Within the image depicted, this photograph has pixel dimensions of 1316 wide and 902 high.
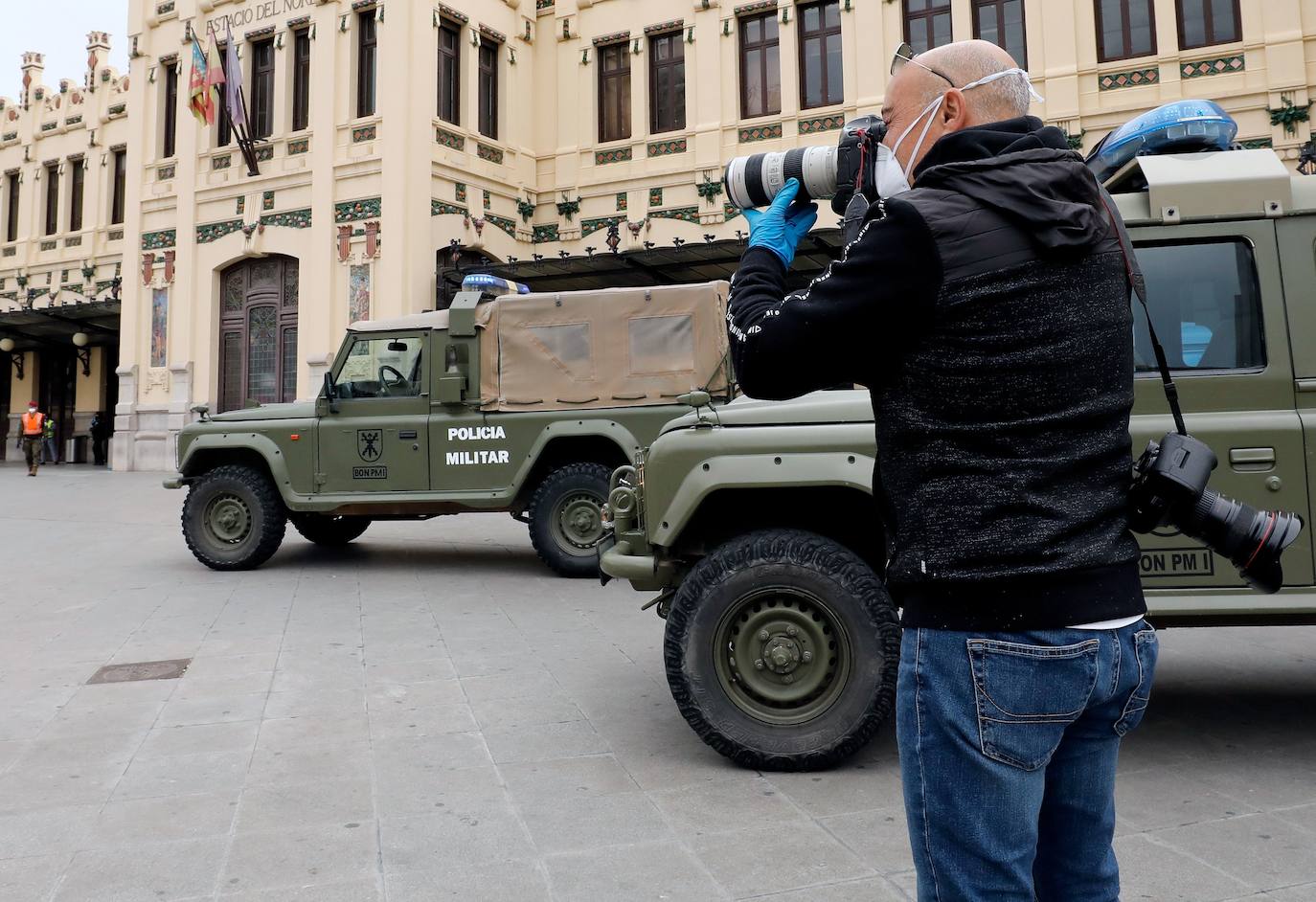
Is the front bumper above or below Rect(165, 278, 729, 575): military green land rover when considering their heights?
below

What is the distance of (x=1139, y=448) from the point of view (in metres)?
3.63

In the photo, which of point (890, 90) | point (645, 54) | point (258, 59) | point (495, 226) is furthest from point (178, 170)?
point (890, 90)

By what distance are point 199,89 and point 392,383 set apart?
16521mm

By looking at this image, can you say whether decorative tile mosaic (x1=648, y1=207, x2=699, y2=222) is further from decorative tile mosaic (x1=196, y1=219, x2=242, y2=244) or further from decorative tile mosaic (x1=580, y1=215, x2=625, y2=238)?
decorative tile mosaic (x1=196, y1=219, x2=242, y2=244)

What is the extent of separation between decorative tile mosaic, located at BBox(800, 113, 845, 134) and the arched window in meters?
11.5

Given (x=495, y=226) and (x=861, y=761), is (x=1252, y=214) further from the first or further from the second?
(x=495, y=226)

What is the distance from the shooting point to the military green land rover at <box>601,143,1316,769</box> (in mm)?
3594

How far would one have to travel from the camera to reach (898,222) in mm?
1446

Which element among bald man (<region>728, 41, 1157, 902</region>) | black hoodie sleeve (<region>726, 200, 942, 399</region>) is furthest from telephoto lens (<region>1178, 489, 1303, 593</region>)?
black hoodie sleeve (<region>726, 200, 942, 399</region>)

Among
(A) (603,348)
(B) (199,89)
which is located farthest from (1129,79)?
(B) (199,89)

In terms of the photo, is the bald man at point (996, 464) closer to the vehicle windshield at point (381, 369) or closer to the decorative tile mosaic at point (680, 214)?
the vehicle windshield at point (381, 369)

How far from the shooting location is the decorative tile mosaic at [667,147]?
68.5ft

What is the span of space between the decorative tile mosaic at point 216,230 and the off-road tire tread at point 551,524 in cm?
1676

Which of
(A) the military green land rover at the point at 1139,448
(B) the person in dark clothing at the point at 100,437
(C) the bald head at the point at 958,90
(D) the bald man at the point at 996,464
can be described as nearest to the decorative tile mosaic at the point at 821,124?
(A) the military green land rover at the point at 1139,448
